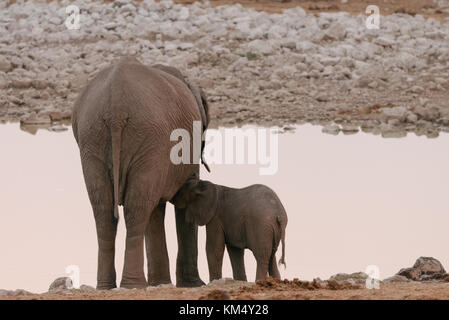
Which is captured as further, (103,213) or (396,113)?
(396,113)

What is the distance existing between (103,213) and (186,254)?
1.33m

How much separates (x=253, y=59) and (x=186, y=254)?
37.4 feet

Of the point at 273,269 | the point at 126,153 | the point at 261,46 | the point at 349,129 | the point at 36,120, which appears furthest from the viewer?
the point at 261,46

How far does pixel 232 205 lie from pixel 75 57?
12.2m

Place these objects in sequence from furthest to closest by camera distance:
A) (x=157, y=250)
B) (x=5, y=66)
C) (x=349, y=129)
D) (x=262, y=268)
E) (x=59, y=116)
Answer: (x=5, y=66), (x=59, y=116), (x=349, y=129), (x=157, y=250), (x=262, y=268)

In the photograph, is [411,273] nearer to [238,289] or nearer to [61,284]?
[238,289]

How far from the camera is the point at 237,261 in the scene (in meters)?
11.9

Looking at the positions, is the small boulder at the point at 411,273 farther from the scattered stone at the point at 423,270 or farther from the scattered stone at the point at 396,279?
the scattered stone at the point at 396,279

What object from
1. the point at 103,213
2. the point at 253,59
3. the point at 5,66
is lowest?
the point at 103,213

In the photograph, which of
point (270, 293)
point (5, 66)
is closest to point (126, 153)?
point (270, 293)

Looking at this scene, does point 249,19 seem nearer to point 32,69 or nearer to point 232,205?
point 32,69

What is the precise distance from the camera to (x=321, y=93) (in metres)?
20.8

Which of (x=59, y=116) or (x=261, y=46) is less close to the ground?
(x=261, y=46)

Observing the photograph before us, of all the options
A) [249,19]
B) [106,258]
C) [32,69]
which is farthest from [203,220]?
[249,19]
